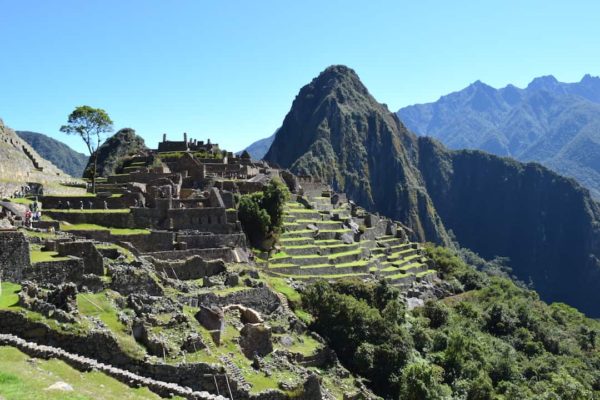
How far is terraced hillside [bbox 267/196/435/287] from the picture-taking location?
150 ft

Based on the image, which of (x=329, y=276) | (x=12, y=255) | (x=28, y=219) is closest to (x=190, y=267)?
(x=28, y=219)

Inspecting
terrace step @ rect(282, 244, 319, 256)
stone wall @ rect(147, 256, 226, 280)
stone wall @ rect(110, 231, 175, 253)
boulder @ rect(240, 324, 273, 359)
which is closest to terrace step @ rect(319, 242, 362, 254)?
terrace step @ rect(282, 244, 319, 256)

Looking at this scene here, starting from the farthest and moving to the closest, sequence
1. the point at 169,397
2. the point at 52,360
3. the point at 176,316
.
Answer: the point at 176,316, the point at 169,397, the point at 52,360

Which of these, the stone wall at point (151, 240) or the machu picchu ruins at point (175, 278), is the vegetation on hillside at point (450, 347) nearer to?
the machu picchu ruins at point (175, 278)

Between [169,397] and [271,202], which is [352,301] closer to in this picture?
[271,202]

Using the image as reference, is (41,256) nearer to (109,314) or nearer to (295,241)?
(109,314)

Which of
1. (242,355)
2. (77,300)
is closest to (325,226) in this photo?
(242,355)

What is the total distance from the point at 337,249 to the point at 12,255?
35074mm

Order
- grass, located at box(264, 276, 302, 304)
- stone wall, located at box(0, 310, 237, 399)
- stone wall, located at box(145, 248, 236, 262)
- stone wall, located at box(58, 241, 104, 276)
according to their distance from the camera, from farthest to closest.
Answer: grass, located at box(264, 276, 302, 304)
stone wall, located at box(145, 248, 236, 262)
stone wall, located at box(58, 241, 104, 276)
stone wall, located at box(0, 310, 237, 399)

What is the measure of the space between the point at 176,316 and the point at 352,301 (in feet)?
53.4

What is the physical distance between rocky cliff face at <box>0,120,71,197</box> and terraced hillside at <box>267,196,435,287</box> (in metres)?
18.5

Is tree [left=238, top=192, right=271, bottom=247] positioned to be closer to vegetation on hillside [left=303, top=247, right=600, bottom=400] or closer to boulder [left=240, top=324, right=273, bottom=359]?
vegetation on hillside [left=303, top=247, right=600, bottom=400]

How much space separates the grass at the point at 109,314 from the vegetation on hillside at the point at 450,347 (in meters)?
15.9

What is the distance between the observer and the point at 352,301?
36.8 metres
